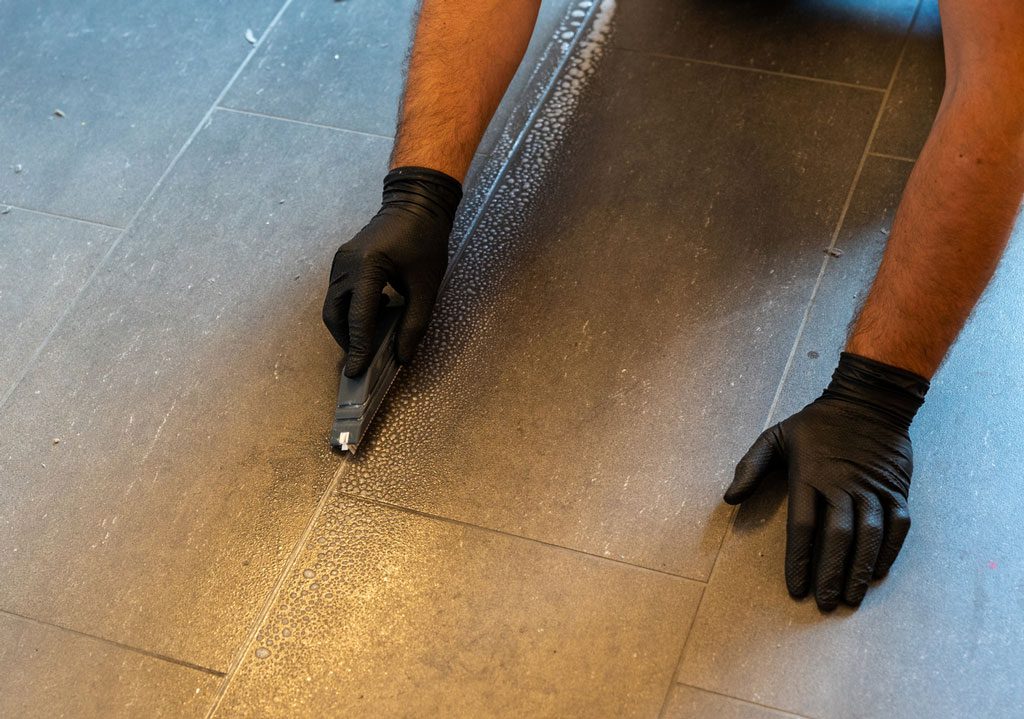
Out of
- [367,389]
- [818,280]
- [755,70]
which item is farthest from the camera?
[755,70]

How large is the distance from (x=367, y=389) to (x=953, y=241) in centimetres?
74

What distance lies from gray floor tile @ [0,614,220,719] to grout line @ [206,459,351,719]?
13mm

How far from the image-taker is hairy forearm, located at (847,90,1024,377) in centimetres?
132

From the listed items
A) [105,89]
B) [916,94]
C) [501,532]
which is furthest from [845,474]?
[105,89]

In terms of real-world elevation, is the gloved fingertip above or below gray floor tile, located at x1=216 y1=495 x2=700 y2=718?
above

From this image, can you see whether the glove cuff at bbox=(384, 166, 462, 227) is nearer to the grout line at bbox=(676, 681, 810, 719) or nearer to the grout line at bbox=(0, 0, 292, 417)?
the grout line at bbox=(0, 0, 292, 417)

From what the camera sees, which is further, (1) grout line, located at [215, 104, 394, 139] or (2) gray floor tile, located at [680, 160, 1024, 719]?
(1) grout line, located at [215, 104, 394, 139]

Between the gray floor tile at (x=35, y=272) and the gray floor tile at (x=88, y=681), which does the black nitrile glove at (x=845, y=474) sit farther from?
the gray floor tile at (x=35, y=272)

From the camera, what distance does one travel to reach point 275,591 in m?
1.31

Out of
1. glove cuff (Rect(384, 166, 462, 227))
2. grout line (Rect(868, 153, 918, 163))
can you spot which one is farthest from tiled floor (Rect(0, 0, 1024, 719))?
glove cuff (Rect(384, 166, 462, 227))

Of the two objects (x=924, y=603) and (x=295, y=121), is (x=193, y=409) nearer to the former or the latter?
(x=295, y=121)

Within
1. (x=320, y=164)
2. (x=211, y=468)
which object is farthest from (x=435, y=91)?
(x=211, y=468)

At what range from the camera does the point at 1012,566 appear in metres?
1.28

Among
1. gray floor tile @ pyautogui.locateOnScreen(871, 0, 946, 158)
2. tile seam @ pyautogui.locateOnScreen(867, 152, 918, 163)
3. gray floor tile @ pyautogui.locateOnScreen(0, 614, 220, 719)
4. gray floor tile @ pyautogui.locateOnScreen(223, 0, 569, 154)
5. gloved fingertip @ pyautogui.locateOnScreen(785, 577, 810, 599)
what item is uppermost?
gray floor tile @ pyautogui.locateOnScreen(871, 0, 946, 158)
